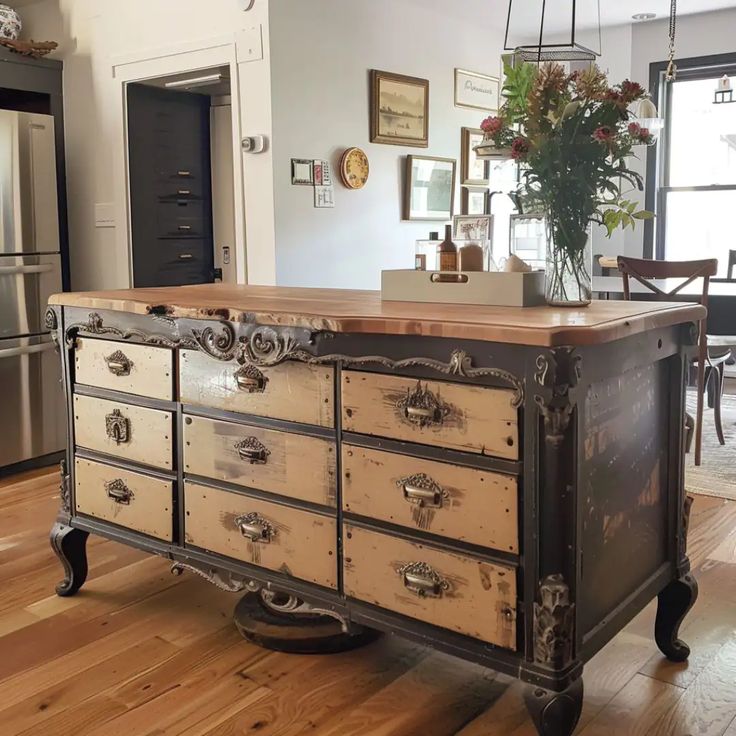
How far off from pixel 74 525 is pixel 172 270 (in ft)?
7.84

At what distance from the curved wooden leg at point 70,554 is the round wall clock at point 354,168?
257 centimetres

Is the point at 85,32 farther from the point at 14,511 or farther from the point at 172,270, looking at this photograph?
the point at 14,511

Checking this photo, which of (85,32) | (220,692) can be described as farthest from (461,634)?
(85,32)

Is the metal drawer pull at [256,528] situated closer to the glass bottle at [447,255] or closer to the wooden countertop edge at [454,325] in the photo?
the wooden countertop edge at [454,325]

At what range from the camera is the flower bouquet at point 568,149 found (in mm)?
1926

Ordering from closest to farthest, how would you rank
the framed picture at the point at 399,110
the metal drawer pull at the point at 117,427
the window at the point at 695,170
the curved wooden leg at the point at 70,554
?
the metal drawer pull at the point at 117,427, the curved wooden leg at the point at 70,554, the framed picture at the point at 399,110, the window at the point at 695,170

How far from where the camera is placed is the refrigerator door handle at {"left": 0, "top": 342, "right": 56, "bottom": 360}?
3.99m

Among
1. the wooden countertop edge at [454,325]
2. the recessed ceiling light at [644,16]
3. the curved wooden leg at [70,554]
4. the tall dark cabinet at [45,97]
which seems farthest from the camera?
the recessed ceiling light at [644,16]

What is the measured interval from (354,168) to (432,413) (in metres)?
3.13

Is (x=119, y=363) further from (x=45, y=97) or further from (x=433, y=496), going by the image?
(x=45, y=97)

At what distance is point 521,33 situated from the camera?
5070mm

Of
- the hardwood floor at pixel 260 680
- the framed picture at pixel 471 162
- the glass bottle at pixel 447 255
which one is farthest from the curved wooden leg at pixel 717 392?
the glass bottle at pixel 447 255

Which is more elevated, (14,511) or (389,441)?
(389,441)

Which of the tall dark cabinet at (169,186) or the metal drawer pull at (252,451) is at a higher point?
the tall dark cabinet at (169,186)
